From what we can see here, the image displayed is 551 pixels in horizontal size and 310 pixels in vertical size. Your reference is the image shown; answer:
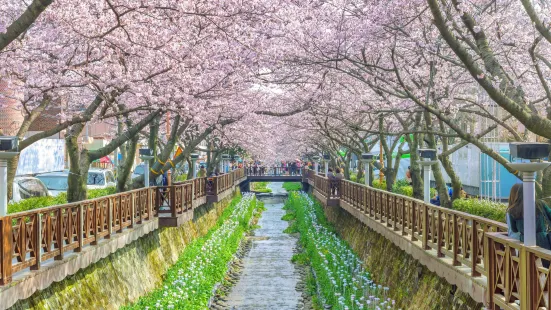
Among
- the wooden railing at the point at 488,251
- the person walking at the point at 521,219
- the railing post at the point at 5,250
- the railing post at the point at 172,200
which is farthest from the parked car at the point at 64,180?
the person walking at the point at 521,219

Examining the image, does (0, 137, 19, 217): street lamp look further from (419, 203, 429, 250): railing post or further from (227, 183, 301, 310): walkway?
(227, 183, 301, 310): walkway

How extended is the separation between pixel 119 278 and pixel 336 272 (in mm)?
6978

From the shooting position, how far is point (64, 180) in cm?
2898

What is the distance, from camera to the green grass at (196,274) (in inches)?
661

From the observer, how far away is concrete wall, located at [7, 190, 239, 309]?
38.9 feet

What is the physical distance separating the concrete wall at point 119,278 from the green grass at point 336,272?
489cm

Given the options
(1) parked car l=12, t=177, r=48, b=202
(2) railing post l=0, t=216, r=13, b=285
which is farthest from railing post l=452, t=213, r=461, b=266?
(1) parked car l=12, t=177, r=48, b=202

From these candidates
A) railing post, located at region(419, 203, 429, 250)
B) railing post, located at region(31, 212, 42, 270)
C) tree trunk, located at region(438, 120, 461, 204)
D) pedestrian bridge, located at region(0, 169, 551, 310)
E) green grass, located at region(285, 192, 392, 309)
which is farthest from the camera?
tree trunk, located at region(438, 120, 461, 204)

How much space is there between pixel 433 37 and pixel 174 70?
6.26m

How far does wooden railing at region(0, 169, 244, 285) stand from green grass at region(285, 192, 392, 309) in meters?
5.43

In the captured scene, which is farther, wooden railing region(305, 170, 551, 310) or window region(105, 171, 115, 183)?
window region(105, 171, 115, 183)

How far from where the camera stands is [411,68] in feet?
59.9

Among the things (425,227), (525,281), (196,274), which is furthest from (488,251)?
(196,274)

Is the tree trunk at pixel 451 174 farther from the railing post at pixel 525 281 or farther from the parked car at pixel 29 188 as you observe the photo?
the parked car at pixel 29 188
